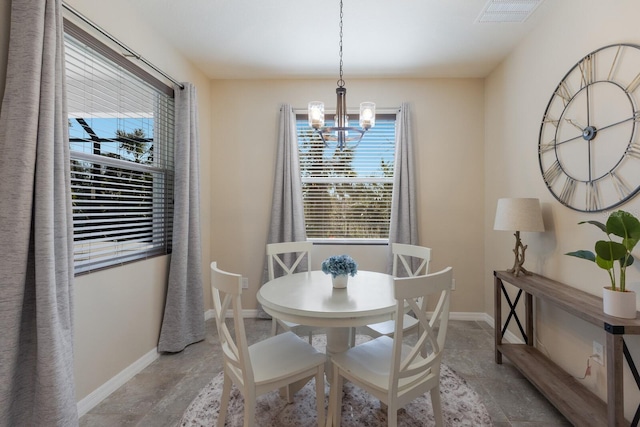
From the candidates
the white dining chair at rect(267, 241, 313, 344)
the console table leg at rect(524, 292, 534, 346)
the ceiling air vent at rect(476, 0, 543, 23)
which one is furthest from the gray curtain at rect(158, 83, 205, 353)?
the console table leg at rect(524, 292, 534, 346)

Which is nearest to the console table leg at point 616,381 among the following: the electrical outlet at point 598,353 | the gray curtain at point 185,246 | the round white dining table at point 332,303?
the electrical outlet at point 598,353

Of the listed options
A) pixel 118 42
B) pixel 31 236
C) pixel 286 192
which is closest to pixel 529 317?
pixel 286 192

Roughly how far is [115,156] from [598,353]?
3327 mm

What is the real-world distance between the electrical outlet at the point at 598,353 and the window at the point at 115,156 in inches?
122

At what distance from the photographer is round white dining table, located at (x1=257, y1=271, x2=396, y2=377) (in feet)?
4.73

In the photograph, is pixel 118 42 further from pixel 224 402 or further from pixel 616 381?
pixel 616 381

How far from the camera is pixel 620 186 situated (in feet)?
5.17

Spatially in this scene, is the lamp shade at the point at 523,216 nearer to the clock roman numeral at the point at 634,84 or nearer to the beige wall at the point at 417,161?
the clock roman numeral at the point at 634,84

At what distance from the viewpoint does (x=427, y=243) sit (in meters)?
3.21

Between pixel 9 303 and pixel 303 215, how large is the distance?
2282mm

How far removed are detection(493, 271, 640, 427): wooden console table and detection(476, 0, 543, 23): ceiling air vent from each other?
6.40 ft

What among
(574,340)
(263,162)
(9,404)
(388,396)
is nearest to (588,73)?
(574,340)

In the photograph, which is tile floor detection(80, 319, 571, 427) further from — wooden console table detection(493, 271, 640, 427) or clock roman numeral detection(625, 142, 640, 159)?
clock roman numeral detection(625, 142, 640, 159)

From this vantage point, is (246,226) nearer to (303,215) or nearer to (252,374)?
(303,215)
